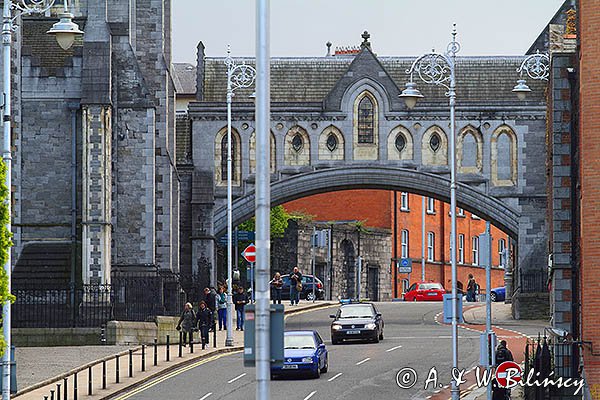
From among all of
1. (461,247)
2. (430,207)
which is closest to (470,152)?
(430,207)

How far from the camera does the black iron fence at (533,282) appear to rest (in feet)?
207

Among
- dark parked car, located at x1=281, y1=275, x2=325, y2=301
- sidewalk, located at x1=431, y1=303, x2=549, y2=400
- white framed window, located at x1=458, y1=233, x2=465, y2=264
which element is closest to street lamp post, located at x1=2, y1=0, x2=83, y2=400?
sidewalk, located at x1=431, y1=303, x2=549, y2=400

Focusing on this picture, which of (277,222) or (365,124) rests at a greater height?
(365,124)

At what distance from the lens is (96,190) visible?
52.2 metres

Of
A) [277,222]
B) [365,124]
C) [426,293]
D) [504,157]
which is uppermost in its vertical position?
[365,124]

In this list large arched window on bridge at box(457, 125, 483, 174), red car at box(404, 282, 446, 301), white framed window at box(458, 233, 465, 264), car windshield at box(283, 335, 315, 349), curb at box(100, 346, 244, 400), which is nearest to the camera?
curb at box(100, 346, 244, 400)

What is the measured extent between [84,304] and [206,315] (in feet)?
11.8

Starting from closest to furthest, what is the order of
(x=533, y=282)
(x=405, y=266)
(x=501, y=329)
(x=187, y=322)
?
(x=187, y=322)
(x=501, y=329)
(x=533, y=282)
(x=405, y=266)

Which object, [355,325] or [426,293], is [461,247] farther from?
[355,325]

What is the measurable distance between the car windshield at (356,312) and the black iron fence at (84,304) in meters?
5.69

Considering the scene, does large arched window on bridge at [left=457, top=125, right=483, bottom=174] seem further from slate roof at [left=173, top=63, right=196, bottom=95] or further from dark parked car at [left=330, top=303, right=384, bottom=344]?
slate roof at [left=173, top=63, right=196, bottom=95]

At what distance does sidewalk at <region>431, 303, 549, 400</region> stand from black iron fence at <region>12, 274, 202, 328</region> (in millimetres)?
10740

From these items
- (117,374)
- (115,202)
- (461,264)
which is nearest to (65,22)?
(117,374)

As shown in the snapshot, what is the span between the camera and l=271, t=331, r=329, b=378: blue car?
133 feet
